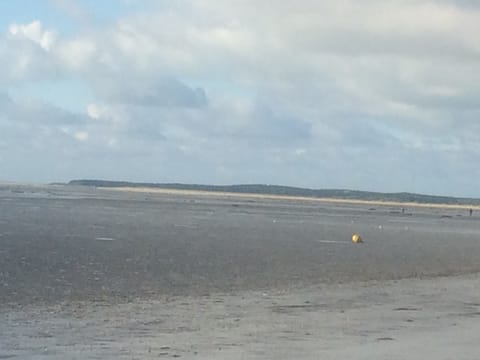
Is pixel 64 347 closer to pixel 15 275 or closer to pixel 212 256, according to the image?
pixel 15 275

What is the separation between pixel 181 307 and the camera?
1955 centimetres

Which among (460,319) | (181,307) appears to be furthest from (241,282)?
(460,319)

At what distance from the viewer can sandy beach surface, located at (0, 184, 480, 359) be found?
46.8 ft

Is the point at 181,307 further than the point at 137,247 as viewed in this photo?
No

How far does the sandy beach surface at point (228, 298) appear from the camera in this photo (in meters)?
14.2

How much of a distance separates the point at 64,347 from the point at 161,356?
62.6 inches

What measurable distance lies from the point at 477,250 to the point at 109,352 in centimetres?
3330

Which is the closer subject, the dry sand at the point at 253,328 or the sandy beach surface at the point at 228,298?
the dry sand at the point at 253,328

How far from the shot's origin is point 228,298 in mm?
21641

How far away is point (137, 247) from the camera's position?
35.7 m

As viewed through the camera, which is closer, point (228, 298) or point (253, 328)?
point (253, 328)

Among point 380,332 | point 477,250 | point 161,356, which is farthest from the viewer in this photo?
point 477,250

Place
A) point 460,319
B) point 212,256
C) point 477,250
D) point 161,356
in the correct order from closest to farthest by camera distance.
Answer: point 161,356 < point 460,319 < point 212,256 < point 477,250

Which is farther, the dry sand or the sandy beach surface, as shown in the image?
the sandy beach surface
